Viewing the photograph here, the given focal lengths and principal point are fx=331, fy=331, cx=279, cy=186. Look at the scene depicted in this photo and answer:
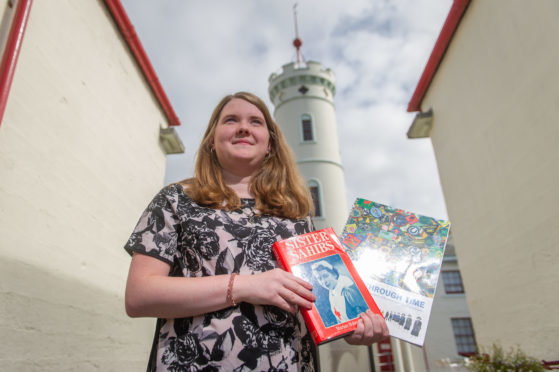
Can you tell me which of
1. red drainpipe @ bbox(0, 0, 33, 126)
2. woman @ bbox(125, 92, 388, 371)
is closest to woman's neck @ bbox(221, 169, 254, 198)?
woman @ bbox(125, 92, 388, 371)

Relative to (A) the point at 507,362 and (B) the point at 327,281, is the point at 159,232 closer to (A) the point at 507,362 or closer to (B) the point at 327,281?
(B) the point at 327,281

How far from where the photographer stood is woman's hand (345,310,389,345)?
1175 mm

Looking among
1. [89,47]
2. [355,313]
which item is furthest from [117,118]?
[355,313]

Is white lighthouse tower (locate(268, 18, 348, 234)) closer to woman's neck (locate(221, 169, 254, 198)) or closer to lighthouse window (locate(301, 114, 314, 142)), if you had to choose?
lighthouse window (locate(301, 114, 314, 142))

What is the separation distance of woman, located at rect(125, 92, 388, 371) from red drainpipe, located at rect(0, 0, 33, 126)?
1.81 meters

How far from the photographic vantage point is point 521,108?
409cm

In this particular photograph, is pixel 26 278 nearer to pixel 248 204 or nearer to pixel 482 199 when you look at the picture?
pixel 248 204

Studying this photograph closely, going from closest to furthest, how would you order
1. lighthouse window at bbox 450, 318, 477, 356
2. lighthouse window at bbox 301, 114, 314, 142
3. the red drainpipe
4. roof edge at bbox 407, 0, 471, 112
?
the red drainpipe
roof edge at bbox 407, 0, 471, 112
lighthouse window at bbox 301, 114, 314, 142
lighthouse window at bbox 450, 318, 477, 356

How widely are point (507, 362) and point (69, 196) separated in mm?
5500

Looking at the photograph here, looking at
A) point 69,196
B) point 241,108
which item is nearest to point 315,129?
point 69,196

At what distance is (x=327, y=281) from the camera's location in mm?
1265

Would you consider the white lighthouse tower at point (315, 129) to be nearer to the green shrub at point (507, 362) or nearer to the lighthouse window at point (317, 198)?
the lighthouse window at point (317, 198)

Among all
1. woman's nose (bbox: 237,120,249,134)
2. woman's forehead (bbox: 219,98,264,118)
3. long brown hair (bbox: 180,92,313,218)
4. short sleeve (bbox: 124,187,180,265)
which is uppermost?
woman's forehead (bbox: 219,98,264,118)

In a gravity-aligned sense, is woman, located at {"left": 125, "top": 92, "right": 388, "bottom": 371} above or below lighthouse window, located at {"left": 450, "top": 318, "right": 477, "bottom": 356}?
above
